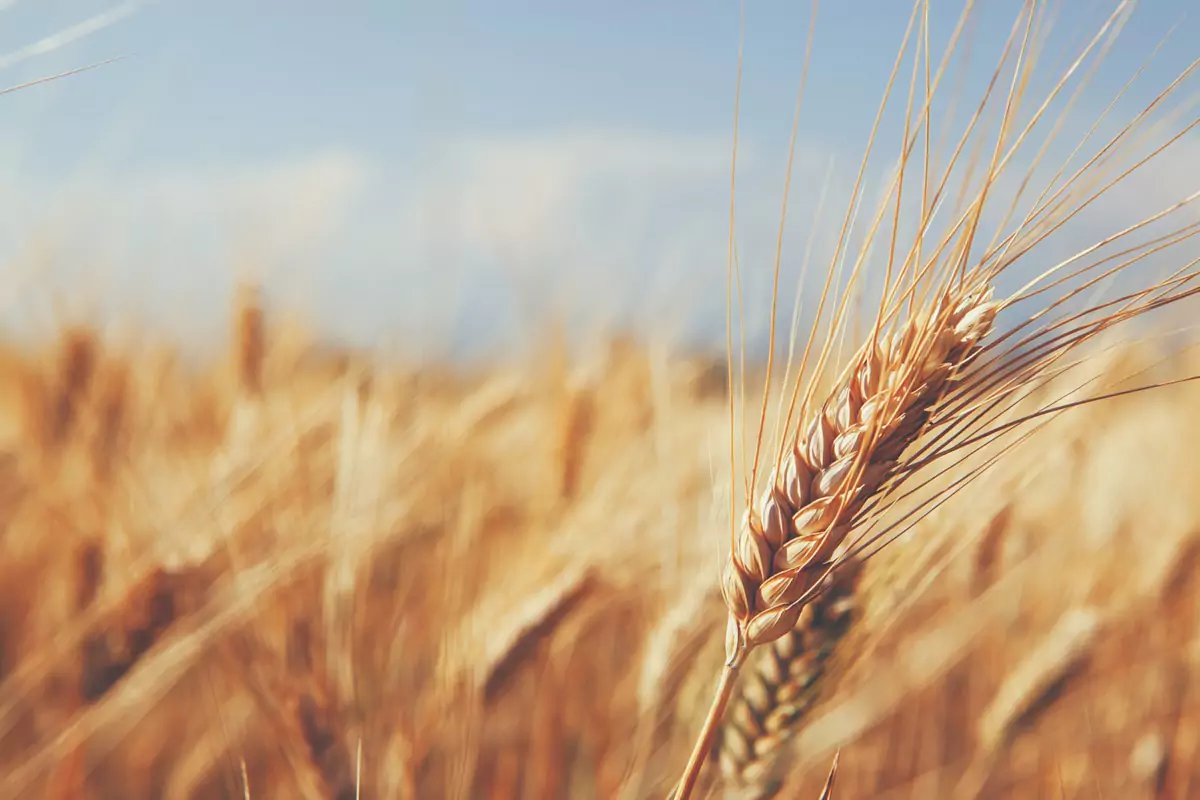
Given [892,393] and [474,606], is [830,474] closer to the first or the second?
[892,393]

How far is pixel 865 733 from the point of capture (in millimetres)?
1318

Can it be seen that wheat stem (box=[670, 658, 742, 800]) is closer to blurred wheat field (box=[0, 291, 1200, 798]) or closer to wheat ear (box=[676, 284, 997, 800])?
wheat ear (box=[676, 284, 997, 800])

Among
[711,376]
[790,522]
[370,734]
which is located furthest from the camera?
[711,376]

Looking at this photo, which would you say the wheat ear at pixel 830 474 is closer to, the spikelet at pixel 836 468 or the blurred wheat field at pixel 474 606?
the spikelet at pixel 836 468

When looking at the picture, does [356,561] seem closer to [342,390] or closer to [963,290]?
[342,390]

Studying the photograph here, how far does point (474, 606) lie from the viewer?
118cm

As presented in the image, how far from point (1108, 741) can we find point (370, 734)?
3.66 ft

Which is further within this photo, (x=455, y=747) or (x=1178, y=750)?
(x=1178, y=750)

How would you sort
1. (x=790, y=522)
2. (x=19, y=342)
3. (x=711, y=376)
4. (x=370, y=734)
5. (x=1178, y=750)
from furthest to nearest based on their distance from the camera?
(x=711, y=376) → (x=19, y=342) → (x=1178, y=750) → (x=370, y=734) → (x=790, y=522)

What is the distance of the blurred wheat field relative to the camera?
2.94 ft

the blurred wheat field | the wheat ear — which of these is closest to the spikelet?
the wheat ear

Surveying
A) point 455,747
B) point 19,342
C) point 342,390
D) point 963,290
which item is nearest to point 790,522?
point 963,290

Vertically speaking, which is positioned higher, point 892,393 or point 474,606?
point 892,393

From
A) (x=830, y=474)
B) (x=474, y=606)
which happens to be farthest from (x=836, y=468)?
(x=474, y=606)
